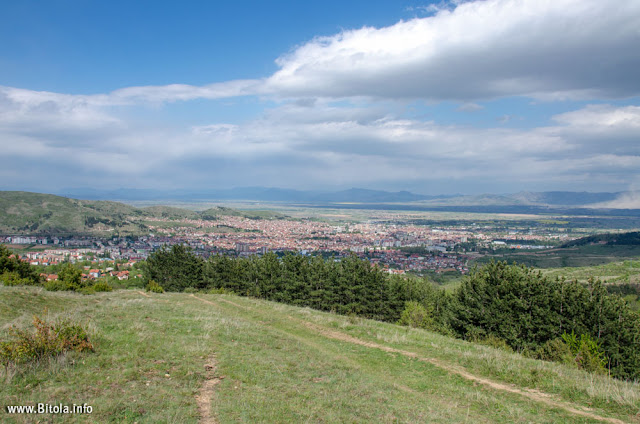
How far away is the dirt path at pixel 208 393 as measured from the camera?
6.20 m

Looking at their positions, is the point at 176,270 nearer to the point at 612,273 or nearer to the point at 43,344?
the point at 43,344

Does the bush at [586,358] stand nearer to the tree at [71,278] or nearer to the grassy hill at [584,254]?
the tree at [71,278]

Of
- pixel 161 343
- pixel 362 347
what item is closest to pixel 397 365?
pixel 362 347

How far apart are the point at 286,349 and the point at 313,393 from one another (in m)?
3.81

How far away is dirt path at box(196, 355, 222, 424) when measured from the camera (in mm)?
6203

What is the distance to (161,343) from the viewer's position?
992 cm

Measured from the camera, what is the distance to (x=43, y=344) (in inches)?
297

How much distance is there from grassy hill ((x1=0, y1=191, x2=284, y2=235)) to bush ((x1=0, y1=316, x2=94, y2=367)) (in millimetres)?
143144

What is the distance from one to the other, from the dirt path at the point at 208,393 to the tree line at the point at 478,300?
1408 centimetres

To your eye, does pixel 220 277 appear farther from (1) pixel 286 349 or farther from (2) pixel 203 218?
(2) pixel 203 218

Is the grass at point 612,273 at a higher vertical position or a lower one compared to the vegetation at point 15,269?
lower

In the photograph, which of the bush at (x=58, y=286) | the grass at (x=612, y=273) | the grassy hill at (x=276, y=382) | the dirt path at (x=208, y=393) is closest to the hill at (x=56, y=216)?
the bush at (x=58, y=286)

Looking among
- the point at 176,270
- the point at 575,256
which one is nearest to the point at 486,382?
the point at 176,270

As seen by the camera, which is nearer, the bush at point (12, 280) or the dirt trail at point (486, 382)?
the dirt trail at point (486, 382)
